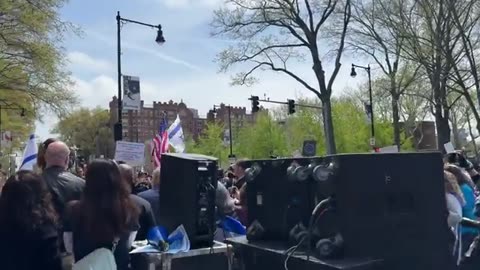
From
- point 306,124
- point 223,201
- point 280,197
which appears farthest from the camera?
point 306,124

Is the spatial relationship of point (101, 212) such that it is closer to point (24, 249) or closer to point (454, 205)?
point (24, 249)

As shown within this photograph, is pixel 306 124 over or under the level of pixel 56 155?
over

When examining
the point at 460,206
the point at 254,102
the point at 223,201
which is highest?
the point at 254,102

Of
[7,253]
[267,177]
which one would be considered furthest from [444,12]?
[7,253]

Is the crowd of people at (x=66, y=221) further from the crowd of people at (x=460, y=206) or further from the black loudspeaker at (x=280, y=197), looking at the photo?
the crowd of people at (x=460, y=206)

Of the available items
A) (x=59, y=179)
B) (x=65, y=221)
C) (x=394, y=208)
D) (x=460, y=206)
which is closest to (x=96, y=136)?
(x=460, y=206)

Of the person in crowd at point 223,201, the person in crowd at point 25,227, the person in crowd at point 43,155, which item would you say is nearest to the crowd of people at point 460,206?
the person in crowd at point 223,201

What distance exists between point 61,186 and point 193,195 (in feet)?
3.48

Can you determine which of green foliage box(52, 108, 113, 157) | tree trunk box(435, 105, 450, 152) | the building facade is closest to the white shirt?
tree trunk box(435, 105, 450, 152)

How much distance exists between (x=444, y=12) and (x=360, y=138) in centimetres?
3305

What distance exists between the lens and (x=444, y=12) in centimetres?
2481

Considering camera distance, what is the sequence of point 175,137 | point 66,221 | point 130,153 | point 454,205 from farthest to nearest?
point 130,153 → point 175,137 → point 454,205 → point 66,221

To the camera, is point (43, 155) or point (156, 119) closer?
point (43, 155)

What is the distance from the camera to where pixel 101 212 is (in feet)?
12.8
